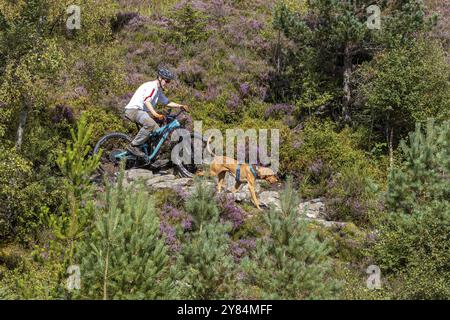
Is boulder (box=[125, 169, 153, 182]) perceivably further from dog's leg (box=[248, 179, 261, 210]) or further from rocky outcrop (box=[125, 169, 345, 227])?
dog's leg (box=[248, 179, 261, 210])

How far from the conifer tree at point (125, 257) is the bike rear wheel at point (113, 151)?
5.36 metres

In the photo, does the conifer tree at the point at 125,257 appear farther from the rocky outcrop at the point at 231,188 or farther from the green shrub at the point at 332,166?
the green shrub at the point at 332,166

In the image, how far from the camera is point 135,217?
23.6ft

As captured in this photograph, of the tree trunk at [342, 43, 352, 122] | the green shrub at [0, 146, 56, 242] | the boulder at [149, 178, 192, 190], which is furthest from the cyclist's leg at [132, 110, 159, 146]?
the tree trunk at [342, 43, 352, 122]

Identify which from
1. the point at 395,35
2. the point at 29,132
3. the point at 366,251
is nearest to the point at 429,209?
the point at 366,251

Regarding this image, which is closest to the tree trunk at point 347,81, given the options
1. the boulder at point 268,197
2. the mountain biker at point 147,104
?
the boulder at point 268,197

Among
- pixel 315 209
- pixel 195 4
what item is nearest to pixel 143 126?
pixel 315 209

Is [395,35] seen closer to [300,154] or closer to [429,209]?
[300,154]

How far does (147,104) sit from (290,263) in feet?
21.1

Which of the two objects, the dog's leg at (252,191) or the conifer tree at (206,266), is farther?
the dog's leg at (252,191)

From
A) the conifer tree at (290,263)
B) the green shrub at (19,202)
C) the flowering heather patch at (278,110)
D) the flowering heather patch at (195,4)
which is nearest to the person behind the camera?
the conifer tree at (290,263)

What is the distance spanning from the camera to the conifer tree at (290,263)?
6.79 m

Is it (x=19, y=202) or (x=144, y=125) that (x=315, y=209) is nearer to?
(x=144, y=125)

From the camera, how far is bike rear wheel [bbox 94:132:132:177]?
12.9 m
